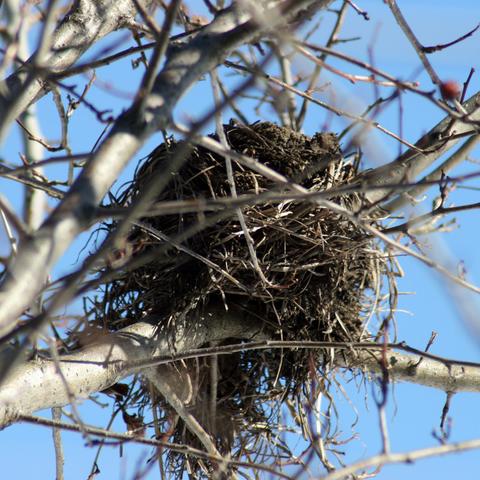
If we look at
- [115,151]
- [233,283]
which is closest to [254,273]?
[233,283]

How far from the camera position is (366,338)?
3205 mm

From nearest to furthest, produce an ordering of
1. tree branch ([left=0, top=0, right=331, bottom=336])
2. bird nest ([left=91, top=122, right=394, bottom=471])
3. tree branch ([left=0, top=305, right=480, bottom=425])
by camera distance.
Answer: tree branch ([left=0, top=0, right=331, bottom=336]) < tree branch ([left=0, top=305, right=480, bottom=425]) < bird nest ([left=91, top=122, right=394, bottom=471])

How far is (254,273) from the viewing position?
2.95 metres

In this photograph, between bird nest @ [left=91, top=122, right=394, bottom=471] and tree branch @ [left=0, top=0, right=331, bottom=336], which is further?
bird nest @ [left=91, top=122, right=394, bottom=471]

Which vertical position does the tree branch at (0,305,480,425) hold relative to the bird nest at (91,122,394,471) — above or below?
below

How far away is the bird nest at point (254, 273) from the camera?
2.94 metres

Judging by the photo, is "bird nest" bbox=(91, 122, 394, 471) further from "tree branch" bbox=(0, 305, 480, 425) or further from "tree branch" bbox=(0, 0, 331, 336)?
"tree branch" bbox=(0, 0, 331, 336)

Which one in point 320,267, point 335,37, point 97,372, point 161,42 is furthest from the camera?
point 335,37

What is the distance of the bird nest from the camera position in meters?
2.94

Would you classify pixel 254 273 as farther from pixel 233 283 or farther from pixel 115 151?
pixel 115 151

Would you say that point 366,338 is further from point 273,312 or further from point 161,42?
point 161,42

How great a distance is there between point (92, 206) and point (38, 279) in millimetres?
185

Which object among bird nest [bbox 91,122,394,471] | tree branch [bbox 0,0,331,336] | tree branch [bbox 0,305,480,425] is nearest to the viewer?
tree branch [bbox 0,0,331,336]

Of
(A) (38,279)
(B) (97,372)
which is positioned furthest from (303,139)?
(A) (38,279)
